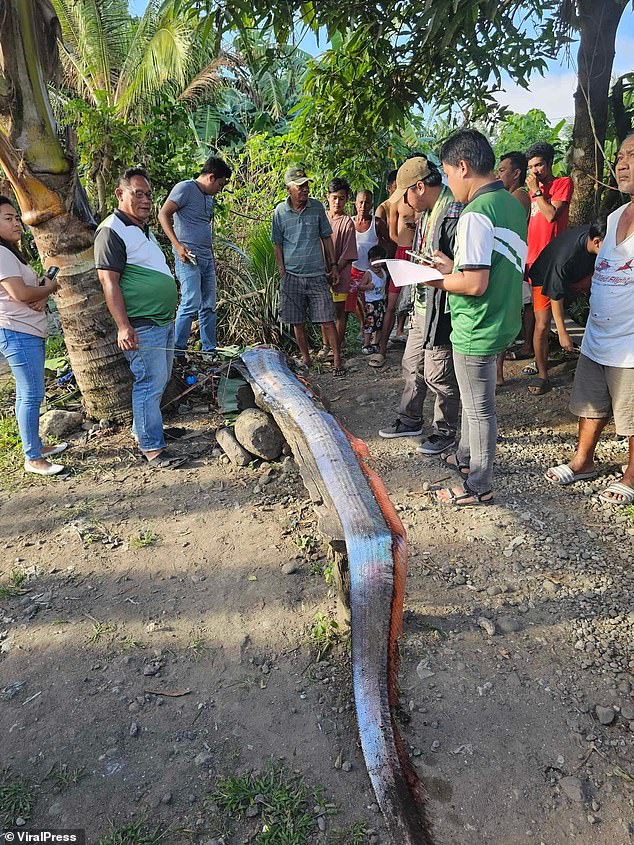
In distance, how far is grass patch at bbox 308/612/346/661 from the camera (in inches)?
99.0

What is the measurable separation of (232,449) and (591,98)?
4571 mm

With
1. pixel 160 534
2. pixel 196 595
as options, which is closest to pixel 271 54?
pixel 160 534

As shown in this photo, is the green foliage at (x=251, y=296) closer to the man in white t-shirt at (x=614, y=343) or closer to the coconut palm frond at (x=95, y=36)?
the man in white t-shirt at (x=614, y=343)

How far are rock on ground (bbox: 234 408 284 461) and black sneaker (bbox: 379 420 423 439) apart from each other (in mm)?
815

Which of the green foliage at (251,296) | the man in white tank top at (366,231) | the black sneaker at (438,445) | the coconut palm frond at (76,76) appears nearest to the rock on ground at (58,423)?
the green foliage at (251,296)

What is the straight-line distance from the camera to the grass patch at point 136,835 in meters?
1.79

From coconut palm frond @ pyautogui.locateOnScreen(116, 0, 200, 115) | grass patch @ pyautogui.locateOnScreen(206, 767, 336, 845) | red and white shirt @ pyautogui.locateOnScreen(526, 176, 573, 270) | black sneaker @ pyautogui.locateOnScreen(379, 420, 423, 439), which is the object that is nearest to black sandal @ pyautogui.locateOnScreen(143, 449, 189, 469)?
black sneaker @ pyautogui.locateOnScreen(379, 420, 423, 439)

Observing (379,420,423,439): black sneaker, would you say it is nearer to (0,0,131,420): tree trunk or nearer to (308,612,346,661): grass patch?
(308,612,346,661): grass patch

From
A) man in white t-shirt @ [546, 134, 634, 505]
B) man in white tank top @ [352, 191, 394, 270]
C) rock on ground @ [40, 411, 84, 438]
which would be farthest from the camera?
man in white tank top @ [352, 191, 394, 270]

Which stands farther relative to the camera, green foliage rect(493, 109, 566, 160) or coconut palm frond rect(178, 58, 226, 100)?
green foliage rect(493, 109, 566, 160)

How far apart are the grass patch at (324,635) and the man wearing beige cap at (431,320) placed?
172cm

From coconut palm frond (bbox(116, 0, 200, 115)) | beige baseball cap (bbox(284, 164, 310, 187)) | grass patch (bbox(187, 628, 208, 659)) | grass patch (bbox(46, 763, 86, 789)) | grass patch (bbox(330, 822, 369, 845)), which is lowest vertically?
grass patch (bbox(330, 822, 369, 845))

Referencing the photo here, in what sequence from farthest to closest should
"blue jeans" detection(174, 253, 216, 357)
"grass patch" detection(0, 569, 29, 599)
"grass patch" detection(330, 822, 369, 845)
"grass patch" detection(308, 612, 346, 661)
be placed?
1. "blue jeans" detection(174, 253, 216, 357)
2. "grass patch" detection(0, 569, 29, 599)
3. "grass patch" detection(308, 612, 346, 661)
4. "grass patch" detection(330, 822, 369, 845)

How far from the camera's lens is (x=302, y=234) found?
529 cm
